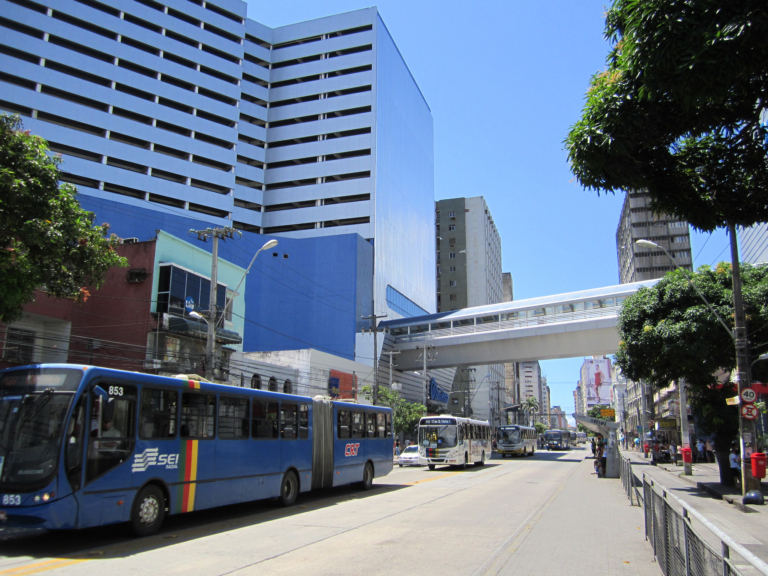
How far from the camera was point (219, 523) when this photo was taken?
1305 centimetres

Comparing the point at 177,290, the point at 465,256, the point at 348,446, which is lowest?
the point at 348,446

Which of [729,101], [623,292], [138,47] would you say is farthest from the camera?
[138,47]

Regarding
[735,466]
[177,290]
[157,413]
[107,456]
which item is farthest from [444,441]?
[107,456]

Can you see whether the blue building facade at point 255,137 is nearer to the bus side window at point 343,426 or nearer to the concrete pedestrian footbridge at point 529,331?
the concrete pedestrian footbridge at point 529,331

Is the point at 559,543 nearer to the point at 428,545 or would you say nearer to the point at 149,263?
the point at 428,545

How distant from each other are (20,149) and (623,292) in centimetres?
3779

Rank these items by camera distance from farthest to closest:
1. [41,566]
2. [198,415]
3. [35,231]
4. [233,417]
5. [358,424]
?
[358,424] → [233,417] → [35,231] → [198,415] → [41,566]

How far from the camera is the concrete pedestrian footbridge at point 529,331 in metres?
42.3

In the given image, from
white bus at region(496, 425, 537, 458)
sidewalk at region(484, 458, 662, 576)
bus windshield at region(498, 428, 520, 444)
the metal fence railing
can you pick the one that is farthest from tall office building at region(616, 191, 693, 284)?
the metal fence railing

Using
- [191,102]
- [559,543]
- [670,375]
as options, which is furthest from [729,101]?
[191,102]

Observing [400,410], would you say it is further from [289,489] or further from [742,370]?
[742,370]

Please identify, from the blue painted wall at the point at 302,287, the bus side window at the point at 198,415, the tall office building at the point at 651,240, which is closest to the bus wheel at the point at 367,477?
the bus side window at the point at 198,415

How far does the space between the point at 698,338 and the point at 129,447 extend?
701 inches

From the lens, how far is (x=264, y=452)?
15.0m
